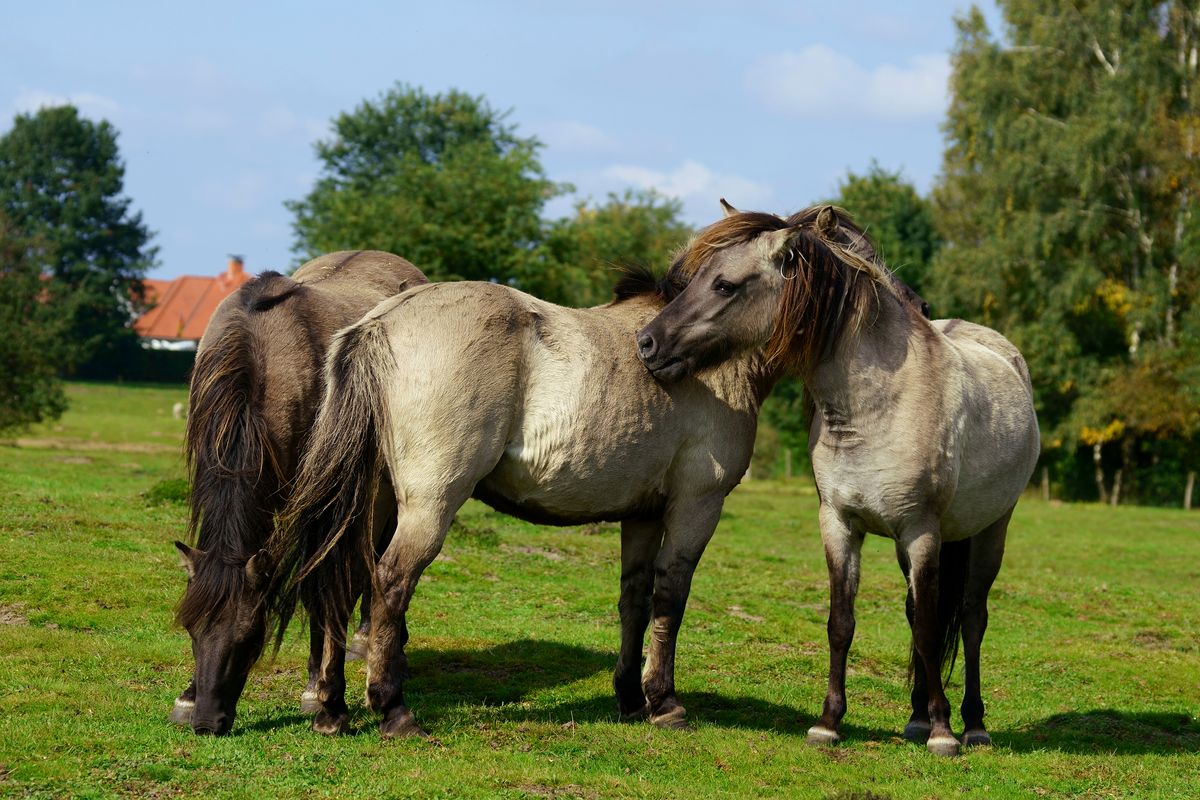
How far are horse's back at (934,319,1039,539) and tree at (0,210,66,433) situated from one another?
24137 mm

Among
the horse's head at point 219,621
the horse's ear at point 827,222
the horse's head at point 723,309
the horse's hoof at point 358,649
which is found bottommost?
the horse's hoof at point 358,649

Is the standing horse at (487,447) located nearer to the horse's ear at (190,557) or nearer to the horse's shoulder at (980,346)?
the horse's ear at (190,557)

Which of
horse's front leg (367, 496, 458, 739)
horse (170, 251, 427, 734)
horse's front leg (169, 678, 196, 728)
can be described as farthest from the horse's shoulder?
horse's front leg (169, 678, 196, 728)

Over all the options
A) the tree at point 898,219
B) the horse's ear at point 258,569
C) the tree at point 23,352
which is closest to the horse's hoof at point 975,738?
the horse's ear at point 258,569

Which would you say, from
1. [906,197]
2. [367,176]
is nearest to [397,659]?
[906,197]

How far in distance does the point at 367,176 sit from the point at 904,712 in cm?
5675

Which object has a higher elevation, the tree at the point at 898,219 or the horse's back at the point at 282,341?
the tree at the point at 898,219

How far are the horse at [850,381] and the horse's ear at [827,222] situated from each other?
1 centimetres

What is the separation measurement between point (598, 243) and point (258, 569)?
5480cm

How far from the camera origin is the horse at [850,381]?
257 inches

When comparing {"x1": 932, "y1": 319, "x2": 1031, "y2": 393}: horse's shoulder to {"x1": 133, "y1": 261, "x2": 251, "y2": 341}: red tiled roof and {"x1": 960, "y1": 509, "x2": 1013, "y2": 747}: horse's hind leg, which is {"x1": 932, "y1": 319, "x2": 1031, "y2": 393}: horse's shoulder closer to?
{"x1": 960, "y1": 509, "x2": 1013, "y2": 747}: horse's hind leg

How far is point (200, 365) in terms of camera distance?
21.2 ft

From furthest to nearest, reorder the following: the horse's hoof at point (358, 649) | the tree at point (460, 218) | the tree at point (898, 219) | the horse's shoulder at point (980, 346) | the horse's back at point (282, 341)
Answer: the tree at point (898, 219), the tree at point (460, 218), the horse's hoof at point (358, 649), the horse's shoulder at point (980, 346), the horse's back at point (282, 341)

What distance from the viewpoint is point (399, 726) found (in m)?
6.29
